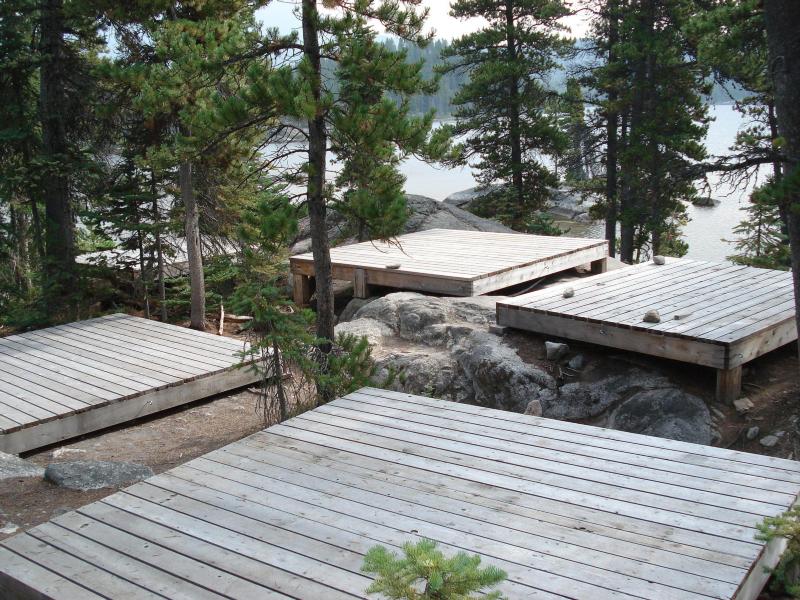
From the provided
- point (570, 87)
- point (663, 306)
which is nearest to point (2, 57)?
point (663, 306)

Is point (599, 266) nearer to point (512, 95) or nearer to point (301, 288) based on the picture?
point (301, 288)

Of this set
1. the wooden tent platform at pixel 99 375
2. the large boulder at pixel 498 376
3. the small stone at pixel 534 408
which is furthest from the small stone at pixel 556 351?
the wooden tent platform at pixel 99 375

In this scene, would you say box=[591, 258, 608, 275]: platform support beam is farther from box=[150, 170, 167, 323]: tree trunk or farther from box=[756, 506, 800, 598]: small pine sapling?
box=[756, 506, 800, 598]: small pine sapling

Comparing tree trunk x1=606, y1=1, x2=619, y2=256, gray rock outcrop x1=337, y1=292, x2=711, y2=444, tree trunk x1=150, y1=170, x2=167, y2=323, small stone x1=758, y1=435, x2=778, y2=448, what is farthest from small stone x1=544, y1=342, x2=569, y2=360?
tree trunk x1=606, y1=1, x2=619, y2=256

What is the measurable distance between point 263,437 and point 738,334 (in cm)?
396

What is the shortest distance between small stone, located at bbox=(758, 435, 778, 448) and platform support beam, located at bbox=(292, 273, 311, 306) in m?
7.28

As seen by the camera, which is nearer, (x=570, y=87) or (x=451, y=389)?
(x=451, y=389)

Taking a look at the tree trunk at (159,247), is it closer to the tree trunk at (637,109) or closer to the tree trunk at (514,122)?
the tree trunk at (514,122)

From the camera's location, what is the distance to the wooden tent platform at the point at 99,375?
697 cm

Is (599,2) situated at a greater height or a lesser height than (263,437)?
greater

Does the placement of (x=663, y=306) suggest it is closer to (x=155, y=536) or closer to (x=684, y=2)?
(x=155, y=536)

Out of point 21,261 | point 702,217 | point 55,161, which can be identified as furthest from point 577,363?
point 702,217

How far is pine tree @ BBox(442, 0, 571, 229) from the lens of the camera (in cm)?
1798

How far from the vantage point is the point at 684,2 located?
16.0 metres
